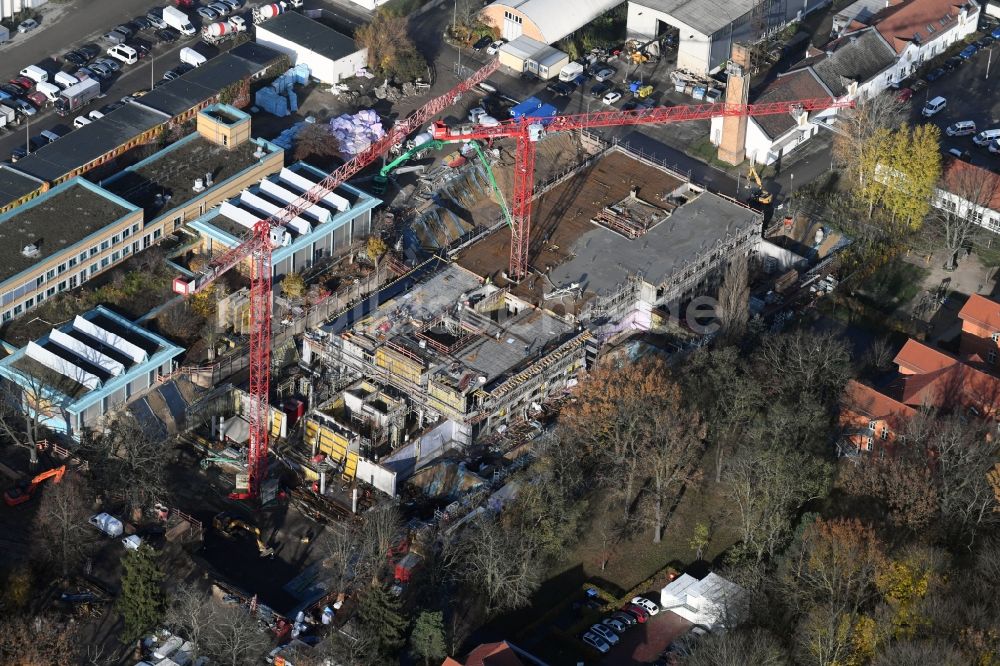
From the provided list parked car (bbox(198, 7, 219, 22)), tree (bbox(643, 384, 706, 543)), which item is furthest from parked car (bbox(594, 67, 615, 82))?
tree (bbox(643, 384, 706, 543))

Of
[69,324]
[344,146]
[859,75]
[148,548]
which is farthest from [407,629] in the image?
[859,75]

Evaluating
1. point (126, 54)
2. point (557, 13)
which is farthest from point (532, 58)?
point (126, 54)

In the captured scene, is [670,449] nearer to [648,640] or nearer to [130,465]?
[648,640]

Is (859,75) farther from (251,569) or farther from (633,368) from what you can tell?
(251,569)

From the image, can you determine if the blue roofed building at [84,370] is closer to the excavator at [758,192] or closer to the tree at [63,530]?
the tree at [63,530]

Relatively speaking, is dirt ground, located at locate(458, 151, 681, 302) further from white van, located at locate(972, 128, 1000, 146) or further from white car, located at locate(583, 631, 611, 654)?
white car, located at locate(583, 631, 611, 654)

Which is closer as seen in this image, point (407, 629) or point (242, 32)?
point (407, 629)
